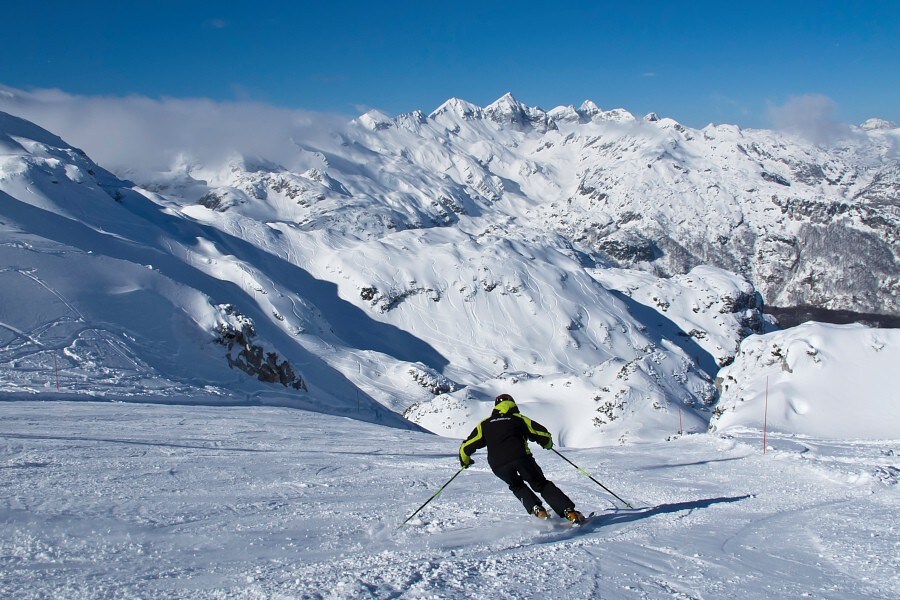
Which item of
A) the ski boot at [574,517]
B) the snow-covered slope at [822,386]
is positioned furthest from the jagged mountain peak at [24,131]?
the ski boot at [574,517]

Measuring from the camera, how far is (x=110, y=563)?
5586 millimetres

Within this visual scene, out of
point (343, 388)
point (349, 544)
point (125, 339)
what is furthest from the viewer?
point (343, 388)

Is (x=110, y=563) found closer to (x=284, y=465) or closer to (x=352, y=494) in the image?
(x=352, y=494)

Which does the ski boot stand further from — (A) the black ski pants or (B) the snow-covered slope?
(B) the snow-covered slope

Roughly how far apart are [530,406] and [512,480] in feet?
144

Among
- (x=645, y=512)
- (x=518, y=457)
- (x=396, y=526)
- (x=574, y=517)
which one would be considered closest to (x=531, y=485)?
(x=518, y=457)

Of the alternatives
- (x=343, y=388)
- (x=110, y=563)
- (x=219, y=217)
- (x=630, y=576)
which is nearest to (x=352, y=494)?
(x=110, y=563)

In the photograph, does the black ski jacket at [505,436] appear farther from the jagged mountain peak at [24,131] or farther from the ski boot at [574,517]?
the jagged mountain peak at [24,131]

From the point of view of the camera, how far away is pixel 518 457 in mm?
7676

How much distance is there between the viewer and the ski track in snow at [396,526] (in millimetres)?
5238

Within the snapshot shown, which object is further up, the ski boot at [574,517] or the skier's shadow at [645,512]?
the ski boot at [574,517]

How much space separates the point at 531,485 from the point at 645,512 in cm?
174

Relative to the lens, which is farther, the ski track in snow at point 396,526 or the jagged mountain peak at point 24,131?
the jagged mountain peak at point 24,131

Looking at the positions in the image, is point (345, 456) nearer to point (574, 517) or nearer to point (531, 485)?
point (531, 485)
